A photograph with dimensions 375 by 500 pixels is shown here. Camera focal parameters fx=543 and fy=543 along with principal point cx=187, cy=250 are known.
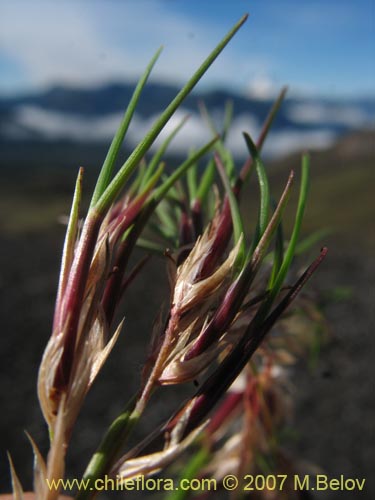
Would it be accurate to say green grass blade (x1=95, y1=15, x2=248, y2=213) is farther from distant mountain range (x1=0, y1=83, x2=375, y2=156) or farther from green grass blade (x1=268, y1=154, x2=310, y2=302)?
distant mountain range (x1=0, y1=83, x2=375, y2=156)

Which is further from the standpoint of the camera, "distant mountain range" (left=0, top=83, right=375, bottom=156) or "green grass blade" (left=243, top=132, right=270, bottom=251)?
"distant mountain range" (left=0, top=83, right=375, bottom=156)

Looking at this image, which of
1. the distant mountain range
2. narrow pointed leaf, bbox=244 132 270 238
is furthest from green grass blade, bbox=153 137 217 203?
the distant mountain range

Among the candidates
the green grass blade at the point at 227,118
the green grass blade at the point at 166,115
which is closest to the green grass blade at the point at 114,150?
the green grass blade at the point at 166,115

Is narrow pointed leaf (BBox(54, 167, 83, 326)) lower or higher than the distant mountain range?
lower

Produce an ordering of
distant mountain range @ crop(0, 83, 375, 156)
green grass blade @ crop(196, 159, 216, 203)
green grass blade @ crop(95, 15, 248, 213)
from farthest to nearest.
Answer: distant mountain range @ crop(0, 83, 375, 156) → green grass blade @ crop(196, 159, 216, 203) → green grass blade @ crop(95, 15, 248, 213)

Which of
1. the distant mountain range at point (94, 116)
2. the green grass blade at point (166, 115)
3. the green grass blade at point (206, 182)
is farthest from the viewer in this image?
the distant mountain range at point (94, 116)

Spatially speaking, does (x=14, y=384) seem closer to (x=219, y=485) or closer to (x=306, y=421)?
(x=306, y=421)

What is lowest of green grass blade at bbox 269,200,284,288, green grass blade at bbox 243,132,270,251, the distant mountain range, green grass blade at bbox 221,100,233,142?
green grass blade at bbox 269,200,284,288

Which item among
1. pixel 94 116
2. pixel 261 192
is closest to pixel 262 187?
pixel 261 192

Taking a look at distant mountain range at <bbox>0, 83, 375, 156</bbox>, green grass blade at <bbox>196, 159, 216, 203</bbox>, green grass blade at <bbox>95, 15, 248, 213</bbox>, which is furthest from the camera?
distant mountain range at <bbox>0, 83, 375, 156</bbox>

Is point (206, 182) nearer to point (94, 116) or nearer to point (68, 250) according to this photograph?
point (68, 250)

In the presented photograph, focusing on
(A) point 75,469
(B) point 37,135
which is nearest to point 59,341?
(A) point 75,469

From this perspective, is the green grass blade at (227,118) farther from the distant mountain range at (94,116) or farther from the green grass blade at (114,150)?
the distant mountain range at (94,116)
